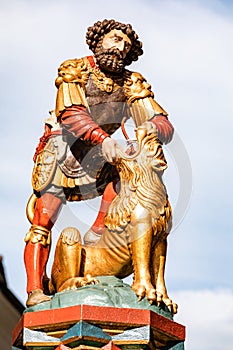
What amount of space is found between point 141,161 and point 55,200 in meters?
0.66

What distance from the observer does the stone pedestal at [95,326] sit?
7332 mm

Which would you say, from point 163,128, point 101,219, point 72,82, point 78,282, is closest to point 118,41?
point 72,82

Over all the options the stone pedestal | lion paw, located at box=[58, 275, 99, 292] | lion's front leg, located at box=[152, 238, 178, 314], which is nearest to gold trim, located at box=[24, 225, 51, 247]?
lion paw, located at box=[58, 275, 99, 292]

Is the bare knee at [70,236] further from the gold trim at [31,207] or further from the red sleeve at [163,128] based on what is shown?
the red sleeve at [163,128]

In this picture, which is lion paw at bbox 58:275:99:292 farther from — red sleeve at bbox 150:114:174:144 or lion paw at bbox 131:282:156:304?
red sleeve at bbox 150:114:174:144

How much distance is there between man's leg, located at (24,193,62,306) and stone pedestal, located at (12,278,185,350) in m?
0.30

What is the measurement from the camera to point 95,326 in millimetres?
7348

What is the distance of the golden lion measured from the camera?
7.67 m

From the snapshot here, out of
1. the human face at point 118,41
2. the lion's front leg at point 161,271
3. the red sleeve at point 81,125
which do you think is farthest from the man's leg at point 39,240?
the human face at point 118,41

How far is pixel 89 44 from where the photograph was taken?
8.36 metres

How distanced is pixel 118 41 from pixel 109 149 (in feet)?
2.89

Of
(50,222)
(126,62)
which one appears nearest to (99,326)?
(50,222)

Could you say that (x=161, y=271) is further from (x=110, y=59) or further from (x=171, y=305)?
(x=110, y=59)

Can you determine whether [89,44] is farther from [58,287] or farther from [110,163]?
[58,287]
